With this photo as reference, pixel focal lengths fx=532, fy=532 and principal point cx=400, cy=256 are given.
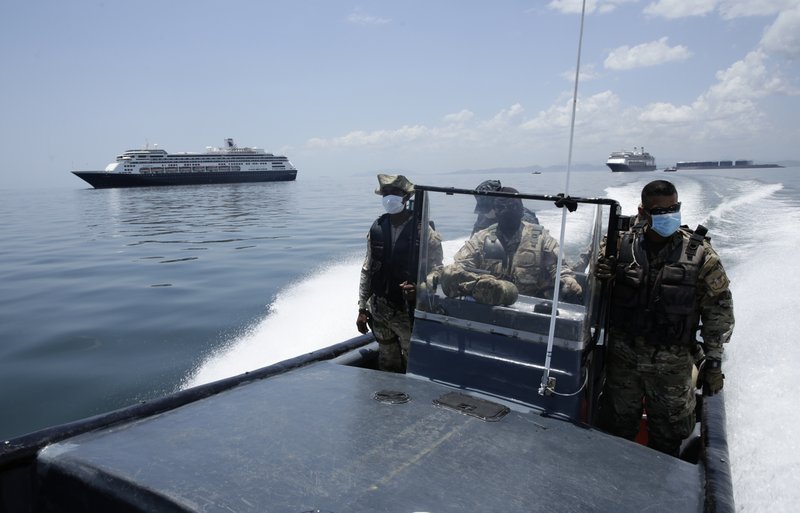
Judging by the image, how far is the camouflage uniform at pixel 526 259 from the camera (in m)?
2.60

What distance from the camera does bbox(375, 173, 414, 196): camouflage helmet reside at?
3746 mm

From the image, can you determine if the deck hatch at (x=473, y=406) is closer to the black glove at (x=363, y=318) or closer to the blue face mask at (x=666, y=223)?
the blue face mask at (x=666, y=223)

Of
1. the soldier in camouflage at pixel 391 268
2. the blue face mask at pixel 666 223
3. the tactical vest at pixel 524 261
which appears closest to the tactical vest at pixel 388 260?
the soldier in camouflage at pixel 391 268

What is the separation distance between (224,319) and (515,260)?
18.4 ft

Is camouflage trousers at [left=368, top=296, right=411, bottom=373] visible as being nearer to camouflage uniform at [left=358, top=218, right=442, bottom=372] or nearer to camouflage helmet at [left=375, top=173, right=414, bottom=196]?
camouflage uniform at [left=358, top=218, right=442, bottom=372]

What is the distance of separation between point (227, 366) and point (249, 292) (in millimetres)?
3339

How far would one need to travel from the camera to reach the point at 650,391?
296cm

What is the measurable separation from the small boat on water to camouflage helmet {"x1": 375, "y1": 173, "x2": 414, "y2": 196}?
0.81 m

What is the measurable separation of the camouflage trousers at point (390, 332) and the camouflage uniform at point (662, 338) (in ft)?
4.52

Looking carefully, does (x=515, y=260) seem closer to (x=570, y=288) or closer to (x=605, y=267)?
(x=570, y=288)

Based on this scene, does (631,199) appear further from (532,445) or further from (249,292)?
(532,445)

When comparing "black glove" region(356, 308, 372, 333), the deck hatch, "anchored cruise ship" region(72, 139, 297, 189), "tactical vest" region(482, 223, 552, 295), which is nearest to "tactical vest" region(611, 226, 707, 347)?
"tactical vest" region(482, 223, 552, 295)

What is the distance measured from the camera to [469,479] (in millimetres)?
1878

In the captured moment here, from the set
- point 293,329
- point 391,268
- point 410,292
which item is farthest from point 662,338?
point 293,329
